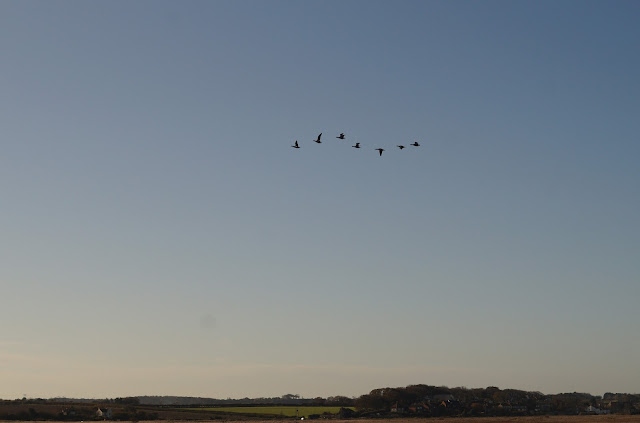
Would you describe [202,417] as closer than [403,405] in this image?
Yes

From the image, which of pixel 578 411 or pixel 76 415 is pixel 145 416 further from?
pixel 578 411

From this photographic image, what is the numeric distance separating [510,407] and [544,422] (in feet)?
213

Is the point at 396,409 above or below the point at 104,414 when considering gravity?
above

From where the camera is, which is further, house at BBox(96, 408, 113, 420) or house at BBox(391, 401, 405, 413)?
house at BBox(391, 401, 405, 413)

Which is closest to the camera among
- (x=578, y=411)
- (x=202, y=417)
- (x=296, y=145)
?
(x=296, y=145)

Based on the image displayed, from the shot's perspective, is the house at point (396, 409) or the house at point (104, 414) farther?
the house at point (396, 409)

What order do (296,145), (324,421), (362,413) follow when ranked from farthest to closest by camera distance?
(362,413) → (324,421) → (296,145)

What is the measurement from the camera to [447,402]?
182m

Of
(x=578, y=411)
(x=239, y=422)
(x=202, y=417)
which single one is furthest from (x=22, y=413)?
(x=578, y=411)

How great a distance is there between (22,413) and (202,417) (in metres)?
36.1

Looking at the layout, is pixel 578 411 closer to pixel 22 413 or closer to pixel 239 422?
pixel 239 422

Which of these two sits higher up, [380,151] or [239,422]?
[380,151]

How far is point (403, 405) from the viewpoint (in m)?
184

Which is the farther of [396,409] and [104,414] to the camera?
[396,409]
